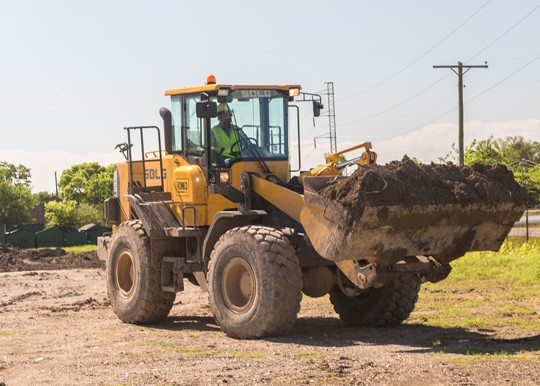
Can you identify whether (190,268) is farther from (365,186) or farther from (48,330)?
(365,186)

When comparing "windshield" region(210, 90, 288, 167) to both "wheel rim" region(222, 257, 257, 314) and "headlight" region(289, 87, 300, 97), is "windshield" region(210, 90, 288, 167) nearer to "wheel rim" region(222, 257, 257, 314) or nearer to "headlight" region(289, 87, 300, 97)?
"headlight" region(289, 87, 300, 97)

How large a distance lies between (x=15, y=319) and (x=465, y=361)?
8809mm

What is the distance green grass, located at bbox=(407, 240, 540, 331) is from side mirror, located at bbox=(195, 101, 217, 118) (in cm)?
437

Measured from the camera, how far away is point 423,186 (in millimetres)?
12477

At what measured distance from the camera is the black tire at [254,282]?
12875 mm

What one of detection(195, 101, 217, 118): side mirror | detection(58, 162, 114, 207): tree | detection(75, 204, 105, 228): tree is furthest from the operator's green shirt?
detection(58, 162, 114, 207): tree

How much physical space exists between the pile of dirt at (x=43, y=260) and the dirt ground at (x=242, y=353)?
13902mm

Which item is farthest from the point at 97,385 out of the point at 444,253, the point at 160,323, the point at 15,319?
the point at 15,319

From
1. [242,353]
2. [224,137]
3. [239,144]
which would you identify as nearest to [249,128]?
[239,144]

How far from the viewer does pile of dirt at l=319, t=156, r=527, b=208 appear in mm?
11977

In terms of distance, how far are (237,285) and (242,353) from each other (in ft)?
6.56

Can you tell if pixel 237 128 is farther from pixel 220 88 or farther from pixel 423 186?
pixel 423 186

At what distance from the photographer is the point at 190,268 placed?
15.2 metres

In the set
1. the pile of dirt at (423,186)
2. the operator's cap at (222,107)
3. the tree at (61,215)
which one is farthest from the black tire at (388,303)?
the tree at (61,215)
